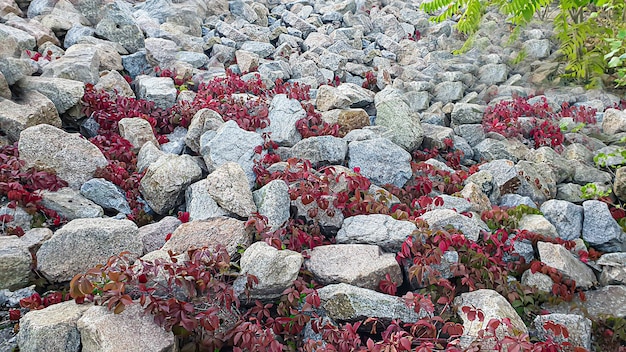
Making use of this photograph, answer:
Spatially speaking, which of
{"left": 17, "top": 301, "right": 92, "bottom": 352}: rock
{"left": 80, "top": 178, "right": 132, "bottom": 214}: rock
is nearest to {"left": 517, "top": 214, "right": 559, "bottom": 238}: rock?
{"left": 80, "top": 178, "right": 132, "bottom": 214}: rock

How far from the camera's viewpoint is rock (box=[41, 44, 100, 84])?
8812 millimetres

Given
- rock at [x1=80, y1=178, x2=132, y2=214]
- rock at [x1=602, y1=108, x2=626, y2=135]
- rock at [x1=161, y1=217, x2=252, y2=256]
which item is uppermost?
rock at [x1=602, y1=108, x2=626, y2=135]

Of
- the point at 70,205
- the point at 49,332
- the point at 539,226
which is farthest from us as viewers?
the point at 539,226

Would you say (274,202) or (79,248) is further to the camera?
(274,202)

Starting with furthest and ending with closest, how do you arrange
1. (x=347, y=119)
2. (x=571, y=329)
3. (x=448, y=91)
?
(x=448, y=91) < (x=347, y=119) < (x=571, y=329)

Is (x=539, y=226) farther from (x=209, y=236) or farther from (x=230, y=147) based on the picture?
(x=230, y=147)

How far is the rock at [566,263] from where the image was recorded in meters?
5.72

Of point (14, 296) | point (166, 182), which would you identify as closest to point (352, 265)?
point (166, 182)

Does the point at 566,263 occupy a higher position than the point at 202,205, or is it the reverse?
the point at 566,263

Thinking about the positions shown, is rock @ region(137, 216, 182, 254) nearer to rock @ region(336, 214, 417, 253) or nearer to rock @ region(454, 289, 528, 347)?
rock @ region(336, 214, 417, 253)

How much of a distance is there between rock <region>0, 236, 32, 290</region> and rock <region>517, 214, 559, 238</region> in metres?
6.19

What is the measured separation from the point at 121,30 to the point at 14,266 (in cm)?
785

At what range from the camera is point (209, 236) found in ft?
17.8

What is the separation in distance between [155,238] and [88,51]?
586cm
